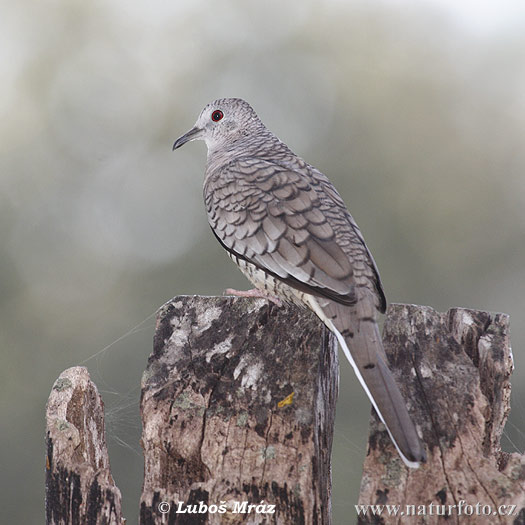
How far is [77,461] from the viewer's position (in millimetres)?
2766

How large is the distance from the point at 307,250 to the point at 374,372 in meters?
0.96

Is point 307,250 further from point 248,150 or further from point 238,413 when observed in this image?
point 248,150

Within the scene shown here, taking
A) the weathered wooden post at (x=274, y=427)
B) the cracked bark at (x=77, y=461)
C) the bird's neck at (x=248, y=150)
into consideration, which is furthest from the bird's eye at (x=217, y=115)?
the cracked bark at (x=77, y=461)

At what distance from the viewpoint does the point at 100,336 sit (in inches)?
312

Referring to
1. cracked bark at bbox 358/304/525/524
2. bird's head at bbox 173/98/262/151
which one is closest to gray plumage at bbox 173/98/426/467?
cracked bark at bbox 358/304/525/524

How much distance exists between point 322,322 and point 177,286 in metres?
5.06

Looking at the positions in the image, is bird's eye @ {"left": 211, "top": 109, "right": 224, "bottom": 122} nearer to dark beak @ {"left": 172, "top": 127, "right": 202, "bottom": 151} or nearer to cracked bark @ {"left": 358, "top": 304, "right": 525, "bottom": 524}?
dark beak @ {"left": 172, "top": 127, "right": 202, "bottom": 151}

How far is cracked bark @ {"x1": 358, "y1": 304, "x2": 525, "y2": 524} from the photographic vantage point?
237 cm

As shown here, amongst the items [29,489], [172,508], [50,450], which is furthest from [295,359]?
[29,489]

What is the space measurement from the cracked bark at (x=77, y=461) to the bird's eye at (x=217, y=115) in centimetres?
279

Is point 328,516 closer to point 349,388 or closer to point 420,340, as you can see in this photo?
point 420,340

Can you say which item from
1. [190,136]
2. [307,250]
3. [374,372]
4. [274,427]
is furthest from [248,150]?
[274,427]

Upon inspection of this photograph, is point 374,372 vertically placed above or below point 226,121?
below

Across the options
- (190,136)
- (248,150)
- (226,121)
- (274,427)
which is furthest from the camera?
(190,136)
